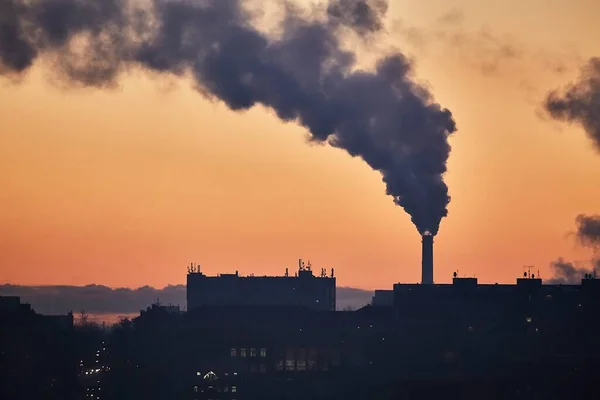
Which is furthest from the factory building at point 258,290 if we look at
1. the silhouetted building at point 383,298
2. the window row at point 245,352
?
the window row at point 245,352

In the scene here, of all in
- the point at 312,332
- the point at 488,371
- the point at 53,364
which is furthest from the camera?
the point at 312,332

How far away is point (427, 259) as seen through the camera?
10825 centimetres

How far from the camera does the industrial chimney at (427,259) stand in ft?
337

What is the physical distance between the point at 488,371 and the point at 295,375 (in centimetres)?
2632

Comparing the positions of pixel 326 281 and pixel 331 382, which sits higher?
pixel 326 281

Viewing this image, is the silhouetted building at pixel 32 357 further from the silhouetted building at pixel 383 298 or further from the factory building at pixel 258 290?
the silhouetted building at pixel 383 298

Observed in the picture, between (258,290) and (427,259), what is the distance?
43.3 metres

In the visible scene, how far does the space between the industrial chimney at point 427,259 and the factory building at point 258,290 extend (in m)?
32.4

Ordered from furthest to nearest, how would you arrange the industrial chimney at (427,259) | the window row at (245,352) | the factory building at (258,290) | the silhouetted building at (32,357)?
the factory building at (258,290), the window row at (245,352), the industrial chimney at (427,259), the silhouetted building at (32,357)

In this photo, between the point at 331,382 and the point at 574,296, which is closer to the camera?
the point at 331,382

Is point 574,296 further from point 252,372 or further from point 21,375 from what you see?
point 21,375

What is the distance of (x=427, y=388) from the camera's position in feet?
260

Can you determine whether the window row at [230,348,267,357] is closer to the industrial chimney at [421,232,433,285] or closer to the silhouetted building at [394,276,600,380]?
the silhouetted building at [394,276,600,380]

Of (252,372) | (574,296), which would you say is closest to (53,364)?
(252,372)
